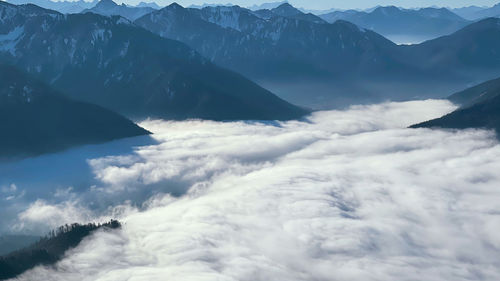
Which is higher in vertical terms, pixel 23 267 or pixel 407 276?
pixel 23 267

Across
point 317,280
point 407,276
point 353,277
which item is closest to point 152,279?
point 317,280

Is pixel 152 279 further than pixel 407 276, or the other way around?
pixel 407 276

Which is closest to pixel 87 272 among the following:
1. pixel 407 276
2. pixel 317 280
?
pixel 317 280

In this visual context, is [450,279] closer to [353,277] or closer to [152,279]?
[353,277]

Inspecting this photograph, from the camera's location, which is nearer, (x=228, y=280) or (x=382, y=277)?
(x=228, y=280)

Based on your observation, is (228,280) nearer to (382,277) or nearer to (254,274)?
(254,274)

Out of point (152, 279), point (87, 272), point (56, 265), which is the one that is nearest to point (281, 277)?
point (152, 279)

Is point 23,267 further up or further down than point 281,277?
further up

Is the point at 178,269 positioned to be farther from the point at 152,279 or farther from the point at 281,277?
the point at 281,277
